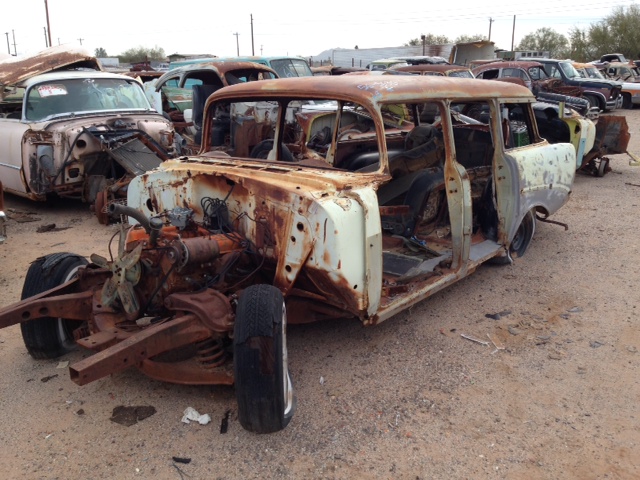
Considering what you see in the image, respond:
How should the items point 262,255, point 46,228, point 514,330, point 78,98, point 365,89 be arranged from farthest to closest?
Answer: 1. point 78,98
2. point 46,228
3. point 514,330
4. point 365,89
5. point 262,255

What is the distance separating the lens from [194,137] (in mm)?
9414

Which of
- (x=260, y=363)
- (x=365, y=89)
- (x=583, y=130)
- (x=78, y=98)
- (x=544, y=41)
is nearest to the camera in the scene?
(x=260, y=363)

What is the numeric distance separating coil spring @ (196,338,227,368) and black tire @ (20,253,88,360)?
1.13 meters

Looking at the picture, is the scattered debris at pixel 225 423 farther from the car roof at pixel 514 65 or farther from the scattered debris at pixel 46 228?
the car roof at pixel 514 65

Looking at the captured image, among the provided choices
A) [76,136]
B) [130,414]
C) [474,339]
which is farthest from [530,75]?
[130,414]

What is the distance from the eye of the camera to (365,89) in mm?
3561

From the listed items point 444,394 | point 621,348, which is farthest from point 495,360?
point 621,348

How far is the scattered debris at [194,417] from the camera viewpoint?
300cm

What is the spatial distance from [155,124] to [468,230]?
5368 millimetres

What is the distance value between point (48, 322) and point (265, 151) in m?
2.17

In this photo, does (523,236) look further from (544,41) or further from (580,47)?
(544,41)

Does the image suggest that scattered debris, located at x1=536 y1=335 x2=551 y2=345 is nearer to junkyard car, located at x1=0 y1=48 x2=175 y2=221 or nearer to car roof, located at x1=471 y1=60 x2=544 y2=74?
junkyard car, located at x1=0 y1=48 x2=175 y2=221

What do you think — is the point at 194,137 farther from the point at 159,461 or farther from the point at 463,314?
the point at 159,461

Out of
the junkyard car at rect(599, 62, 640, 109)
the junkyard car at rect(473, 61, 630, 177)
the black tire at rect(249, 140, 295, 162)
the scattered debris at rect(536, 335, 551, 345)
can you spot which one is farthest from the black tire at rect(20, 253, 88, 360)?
the junkyard car at rect(599, 62, 640, 109)
